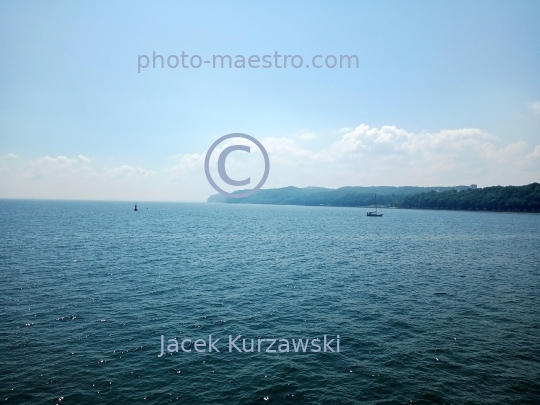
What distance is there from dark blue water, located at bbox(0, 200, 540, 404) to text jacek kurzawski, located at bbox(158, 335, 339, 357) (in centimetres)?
42

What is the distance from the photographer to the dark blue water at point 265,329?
20250mm

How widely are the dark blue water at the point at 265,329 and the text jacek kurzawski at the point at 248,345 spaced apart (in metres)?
0.42

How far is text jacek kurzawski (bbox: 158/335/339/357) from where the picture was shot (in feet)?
82.8

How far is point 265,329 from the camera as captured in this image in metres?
29.0

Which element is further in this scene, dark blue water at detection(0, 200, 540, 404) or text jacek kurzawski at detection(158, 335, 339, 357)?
text jacek kurzawski at detection(158, 335, 339, 357)

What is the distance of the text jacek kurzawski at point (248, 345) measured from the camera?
25.2 m

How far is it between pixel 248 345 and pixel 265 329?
3281 mm

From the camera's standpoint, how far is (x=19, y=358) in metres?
22.8

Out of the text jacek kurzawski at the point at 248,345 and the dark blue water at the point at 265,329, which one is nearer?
the dark blue water at the point at 265,329

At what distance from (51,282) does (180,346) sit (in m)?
27.2

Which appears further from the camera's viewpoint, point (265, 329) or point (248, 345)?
point (265, 329)

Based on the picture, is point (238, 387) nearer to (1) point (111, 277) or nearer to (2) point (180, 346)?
(2) point (180, 346)

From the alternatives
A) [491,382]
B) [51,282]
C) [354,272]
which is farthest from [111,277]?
[491,382]

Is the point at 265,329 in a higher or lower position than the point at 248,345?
higher
